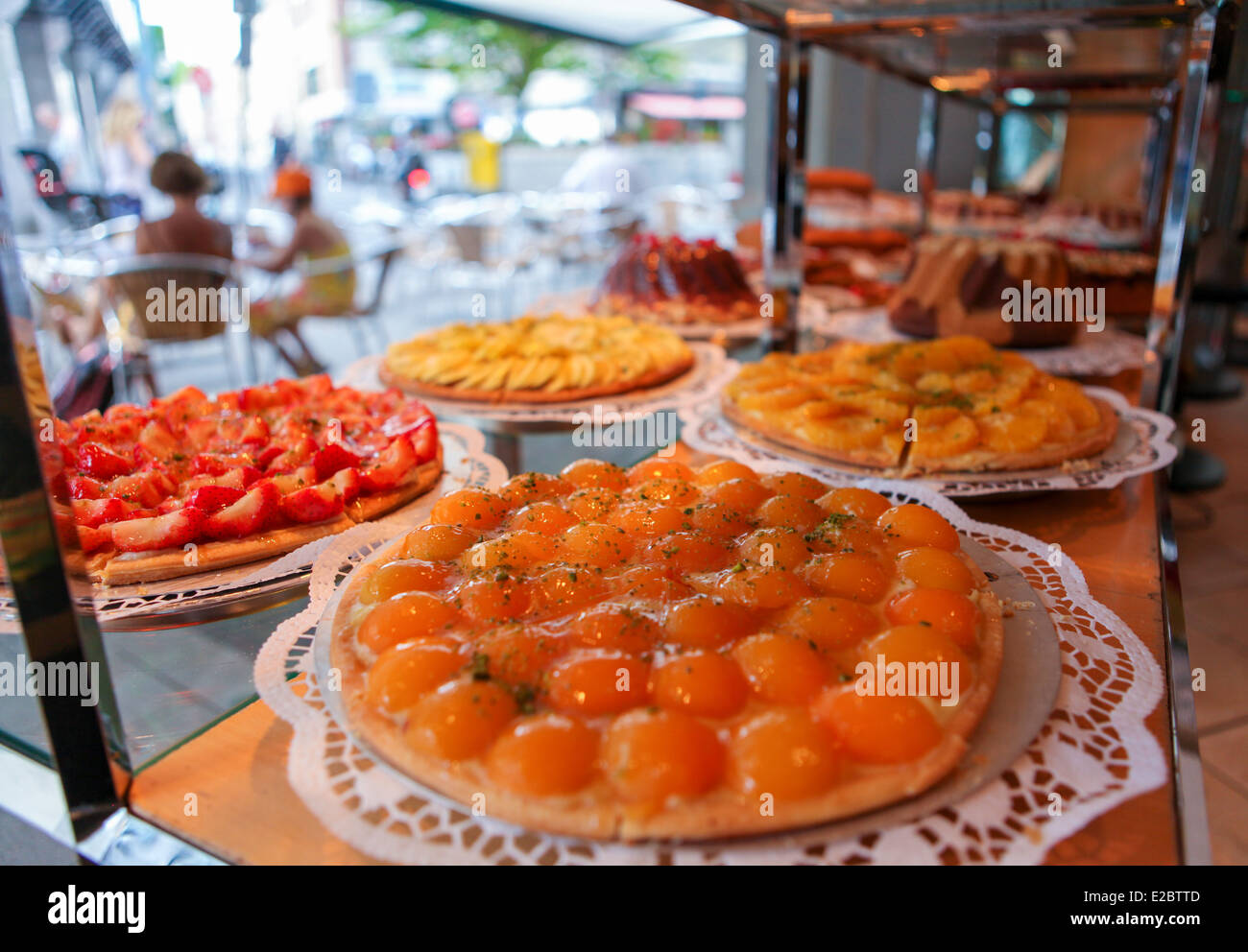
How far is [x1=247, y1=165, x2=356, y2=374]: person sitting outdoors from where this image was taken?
479 centimetres

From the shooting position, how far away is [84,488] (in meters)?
1.30

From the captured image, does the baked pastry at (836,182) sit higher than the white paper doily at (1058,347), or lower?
higher

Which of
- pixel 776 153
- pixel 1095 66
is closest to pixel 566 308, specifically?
pixel 776 153

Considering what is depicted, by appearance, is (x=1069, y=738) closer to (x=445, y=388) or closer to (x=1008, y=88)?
(x=445, y=388)

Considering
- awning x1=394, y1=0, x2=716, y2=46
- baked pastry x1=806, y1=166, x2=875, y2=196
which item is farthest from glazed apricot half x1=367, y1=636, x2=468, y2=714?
awning x1=394, y1=0, x2=716, y2=46

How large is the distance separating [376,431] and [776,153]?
1.38 meters

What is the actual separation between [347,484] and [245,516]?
0.54 feet

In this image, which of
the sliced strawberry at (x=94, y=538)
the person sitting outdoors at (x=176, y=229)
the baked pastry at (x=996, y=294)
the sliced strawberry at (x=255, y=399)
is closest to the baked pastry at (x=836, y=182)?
the baked pastry at (x=996, y=294)

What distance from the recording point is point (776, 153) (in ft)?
7.52

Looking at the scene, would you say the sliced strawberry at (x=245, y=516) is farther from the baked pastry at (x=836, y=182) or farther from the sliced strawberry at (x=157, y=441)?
the baked pastry at (x=836, y=182)

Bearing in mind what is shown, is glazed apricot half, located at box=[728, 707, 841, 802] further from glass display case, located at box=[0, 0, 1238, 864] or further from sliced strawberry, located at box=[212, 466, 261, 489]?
sliced strawberry, located at box=[212, 466, 261, 489]

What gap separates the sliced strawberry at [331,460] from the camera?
1424mm

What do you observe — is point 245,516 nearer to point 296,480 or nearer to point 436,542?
point 296,480

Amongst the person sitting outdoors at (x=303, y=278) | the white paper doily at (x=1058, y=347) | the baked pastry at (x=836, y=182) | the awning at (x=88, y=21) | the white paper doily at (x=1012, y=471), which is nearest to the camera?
the white paper doily at (x=1012, y=471)
